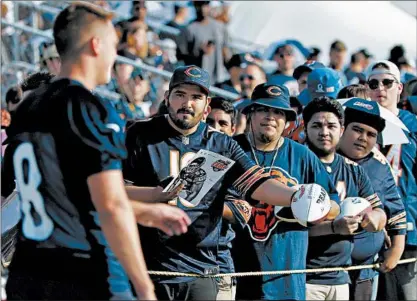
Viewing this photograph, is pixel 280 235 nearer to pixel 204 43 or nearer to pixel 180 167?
pixel 180 167

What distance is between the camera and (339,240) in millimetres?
7961

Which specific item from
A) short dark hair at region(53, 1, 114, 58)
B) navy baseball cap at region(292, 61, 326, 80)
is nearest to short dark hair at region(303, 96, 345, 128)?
navy baseball cap at region(292, 61, 326, 80)

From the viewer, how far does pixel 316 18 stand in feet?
53.5

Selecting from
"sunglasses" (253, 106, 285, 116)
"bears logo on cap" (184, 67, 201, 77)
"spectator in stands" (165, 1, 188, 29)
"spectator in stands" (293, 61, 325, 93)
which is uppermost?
"spectator in stands" (165, 1, 188, 29)

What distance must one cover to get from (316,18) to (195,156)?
9753 mm

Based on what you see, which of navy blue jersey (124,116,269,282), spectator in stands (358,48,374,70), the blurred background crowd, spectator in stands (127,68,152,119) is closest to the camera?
navy blue jersey (124,116,269,282)

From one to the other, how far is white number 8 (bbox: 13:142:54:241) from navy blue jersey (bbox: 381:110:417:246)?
16.1 ft

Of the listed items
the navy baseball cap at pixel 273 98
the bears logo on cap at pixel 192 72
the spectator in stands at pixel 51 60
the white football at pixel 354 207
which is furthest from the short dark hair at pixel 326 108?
the spectator in stands at pixel 51 60

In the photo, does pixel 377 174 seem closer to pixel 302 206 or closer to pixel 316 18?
pixel 302 206

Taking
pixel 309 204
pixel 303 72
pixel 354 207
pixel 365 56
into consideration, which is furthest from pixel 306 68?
pixel 365 56

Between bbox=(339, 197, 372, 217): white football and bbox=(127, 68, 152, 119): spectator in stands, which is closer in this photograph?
bbox=(339, 197, 372, 217): white football

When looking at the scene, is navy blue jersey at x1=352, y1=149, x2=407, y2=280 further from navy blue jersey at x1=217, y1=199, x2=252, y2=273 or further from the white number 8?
the white number 8

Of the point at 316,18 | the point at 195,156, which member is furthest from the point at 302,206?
the point at 316,18

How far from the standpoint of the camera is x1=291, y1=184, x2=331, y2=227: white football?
651 centimetres
